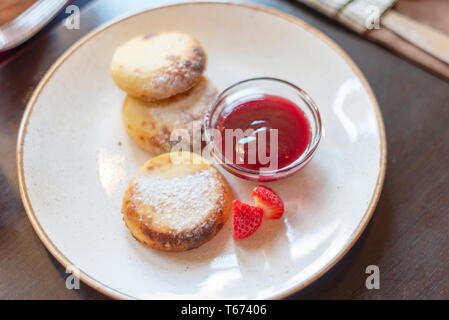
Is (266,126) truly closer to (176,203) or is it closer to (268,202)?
(268,202)

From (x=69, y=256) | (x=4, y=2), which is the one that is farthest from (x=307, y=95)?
(x=4, y=2)

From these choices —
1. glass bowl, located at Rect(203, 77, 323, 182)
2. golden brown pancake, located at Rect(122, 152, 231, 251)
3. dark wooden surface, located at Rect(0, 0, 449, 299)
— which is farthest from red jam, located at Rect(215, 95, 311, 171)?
dark wooden surface, located at Rect(0, 0, 449, 299)

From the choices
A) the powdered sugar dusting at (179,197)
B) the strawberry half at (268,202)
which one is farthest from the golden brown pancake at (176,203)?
the strawberry half at (268,202)

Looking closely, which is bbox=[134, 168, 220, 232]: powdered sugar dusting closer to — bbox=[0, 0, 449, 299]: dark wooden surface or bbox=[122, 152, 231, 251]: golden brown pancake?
bbox=[122, 152, 231, 251]: golden brown pancake

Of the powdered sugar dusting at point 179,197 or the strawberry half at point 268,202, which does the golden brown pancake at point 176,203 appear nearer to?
the powdered sugar dusting at point 179,197

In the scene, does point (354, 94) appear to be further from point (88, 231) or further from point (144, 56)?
point (88, 231)

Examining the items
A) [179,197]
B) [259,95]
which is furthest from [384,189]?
[179,197]
